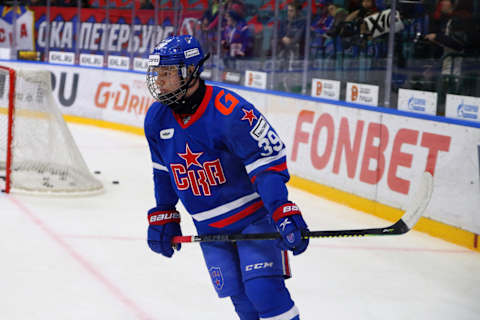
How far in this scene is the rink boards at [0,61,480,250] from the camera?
4824mm

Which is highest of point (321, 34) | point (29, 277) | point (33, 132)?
point (321, 34)

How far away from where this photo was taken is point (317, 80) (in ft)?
22.4

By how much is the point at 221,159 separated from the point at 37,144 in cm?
400

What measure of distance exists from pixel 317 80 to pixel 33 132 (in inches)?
104

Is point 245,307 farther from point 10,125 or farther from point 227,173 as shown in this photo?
point 10,125

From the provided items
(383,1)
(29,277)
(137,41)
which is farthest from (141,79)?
(29,277)

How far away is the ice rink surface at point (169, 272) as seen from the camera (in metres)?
3.59

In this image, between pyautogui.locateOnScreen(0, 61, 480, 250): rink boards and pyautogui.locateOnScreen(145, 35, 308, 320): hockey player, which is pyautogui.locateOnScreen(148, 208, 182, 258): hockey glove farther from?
pyautogui.locateOnScreen(0, 61, 480, 250): rink boards

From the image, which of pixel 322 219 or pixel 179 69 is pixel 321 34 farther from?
pixel 179 69

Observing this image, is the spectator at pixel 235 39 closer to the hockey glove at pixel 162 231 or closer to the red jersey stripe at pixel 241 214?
the hockey glove at pixel 162 231

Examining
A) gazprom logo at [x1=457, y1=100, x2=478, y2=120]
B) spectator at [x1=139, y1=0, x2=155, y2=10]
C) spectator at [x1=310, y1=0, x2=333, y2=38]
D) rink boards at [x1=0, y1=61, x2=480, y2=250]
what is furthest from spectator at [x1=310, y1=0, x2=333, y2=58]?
spectator at [x1=139, y1=0, x2=155, y2=10]

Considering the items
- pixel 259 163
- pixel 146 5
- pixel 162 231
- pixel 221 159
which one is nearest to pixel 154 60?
pixel 221 159

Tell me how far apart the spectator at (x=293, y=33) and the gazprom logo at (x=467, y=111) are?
7.84 feet

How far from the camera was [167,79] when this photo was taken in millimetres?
2391
